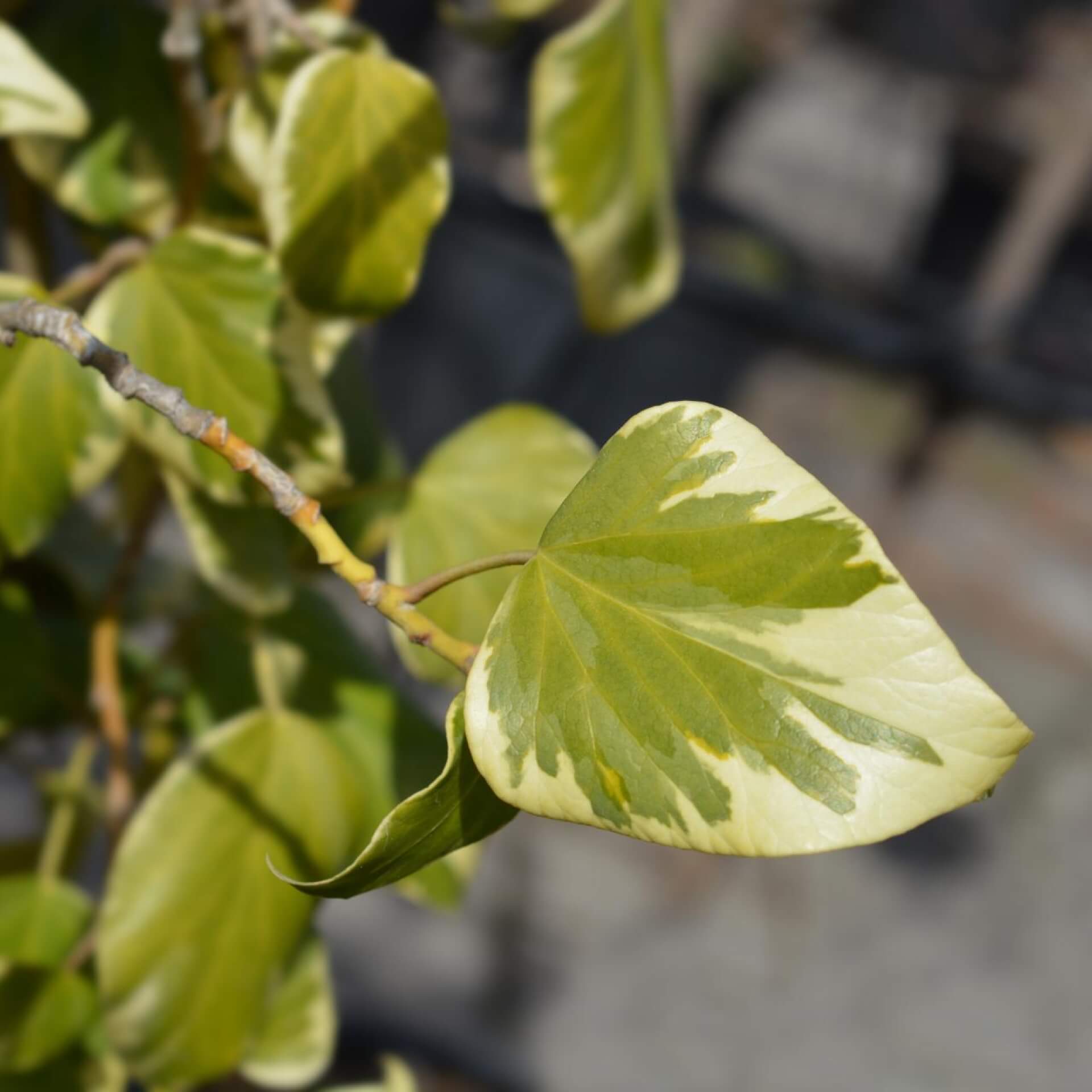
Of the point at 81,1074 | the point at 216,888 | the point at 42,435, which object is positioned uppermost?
the point at 42,435

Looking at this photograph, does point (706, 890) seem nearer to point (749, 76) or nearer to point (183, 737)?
point (183, 737)

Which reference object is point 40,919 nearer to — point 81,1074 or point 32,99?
point 81,1074

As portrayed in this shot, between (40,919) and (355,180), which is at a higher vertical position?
(355,180)

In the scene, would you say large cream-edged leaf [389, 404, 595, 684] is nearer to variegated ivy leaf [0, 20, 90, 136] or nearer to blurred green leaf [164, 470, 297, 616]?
blurred green leaf [164, 470, 297, 616]

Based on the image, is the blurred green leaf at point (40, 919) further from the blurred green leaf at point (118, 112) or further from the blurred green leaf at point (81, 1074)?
the blurred green leaf at point (118, 112)

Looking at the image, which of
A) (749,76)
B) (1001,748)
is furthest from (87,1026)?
(749,76)

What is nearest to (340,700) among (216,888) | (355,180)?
(216,888)
